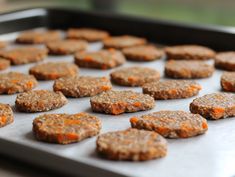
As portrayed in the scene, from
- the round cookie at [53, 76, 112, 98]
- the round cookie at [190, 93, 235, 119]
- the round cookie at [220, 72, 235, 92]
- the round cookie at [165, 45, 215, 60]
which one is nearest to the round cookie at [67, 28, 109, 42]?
the round cookie at [165, 45, 215, 60]

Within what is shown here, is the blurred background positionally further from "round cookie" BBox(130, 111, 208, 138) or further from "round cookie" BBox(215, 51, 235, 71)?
"round cookie" BBox(130, 111, 208, 138)

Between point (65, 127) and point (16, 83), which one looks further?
point (16, 83)

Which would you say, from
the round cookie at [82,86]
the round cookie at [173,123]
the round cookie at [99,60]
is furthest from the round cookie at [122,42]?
the round cookie at [173,123]

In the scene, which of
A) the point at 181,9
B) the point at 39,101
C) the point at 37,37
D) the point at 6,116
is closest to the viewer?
the point at 6,116

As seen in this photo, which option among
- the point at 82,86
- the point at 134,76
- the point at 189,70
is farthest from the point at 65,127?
the point at 189,70

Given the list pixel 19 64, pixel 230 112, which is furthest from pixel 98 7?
pixel 230 112

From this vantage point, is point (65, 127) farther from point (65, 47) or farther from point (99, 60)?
point (65, 47)

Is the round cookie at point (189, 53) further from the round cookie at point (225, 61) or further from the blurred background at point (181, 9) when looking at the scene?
the blurred background at point (181, 9)
